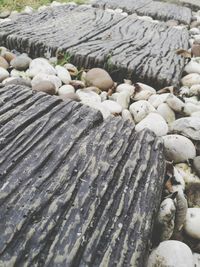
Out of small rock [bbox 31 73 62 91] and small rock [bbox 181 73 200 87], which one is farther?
small rock [bbox 181 73 200 87]

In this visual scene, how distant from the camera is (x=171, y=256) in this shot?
45.9 inches

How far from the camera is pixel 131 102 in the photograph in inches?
84.8

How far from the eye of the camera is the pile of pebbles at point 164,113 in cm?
128

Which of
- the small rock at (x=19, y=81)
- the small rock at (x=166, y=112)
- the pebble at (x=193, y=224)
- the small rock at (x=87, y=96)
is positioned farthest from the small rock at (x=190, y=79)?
the pebble at (x=193, y=224)

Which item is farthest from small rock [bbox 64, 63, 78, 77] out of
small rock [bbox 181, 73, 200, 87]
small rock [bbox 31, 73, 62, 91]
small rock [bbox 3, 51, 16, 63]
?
small rock [bbox 181, 73, 200, 87]

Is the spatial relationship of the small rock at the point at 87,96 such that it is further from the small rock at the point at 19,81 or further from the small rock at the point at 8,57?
the small rock at the point at 8,57

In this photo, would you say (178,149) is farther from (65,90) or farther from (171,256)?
(65,90)

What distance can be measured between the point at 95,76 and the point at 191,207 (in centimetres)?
110

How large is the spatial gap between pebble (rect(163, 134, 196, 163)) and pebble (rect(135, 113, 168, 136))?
0.11 metres

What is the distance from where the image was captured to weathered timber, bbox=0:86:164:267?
0.99m

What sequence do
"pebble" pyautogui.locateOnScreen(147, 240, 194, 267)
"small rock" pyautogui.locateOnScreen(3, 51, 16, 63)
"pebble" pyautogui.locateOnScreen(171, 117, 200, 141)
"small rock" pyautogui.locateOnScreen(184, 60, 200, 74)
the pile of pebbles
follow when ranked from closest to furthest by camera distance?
"pebble" pyautogui.locateOnScreen(147, 240, 194, 267) → the pile of pebbles → "pebble" pyautogui.locateOnScreen(171, 117, 200, 141) → "small rock" pyautogui.locateOnScreen(3, 51, 16, 63) → "small rock" pyautogui.locateOnScreen(184, 60, 200, 74)

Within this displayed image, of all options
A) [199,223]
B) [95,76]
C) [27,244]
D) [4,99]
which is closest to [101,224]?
[27,244]

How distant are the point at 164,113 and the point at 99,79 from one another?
500 millimetres

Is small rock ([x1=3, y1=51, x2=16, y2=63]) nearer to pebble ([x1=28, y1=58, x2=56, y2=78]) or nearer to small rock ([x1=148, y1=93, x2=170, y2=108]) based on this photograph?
pebble ([x1=28, y1=58, x2=56, y2=78])
